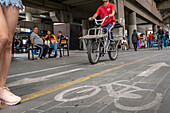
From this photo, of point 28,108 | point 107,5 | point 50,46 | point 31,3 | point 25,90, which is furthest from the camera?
point 31,3

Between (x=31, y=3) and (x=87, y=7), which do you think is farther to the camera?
(x=87, y=7)

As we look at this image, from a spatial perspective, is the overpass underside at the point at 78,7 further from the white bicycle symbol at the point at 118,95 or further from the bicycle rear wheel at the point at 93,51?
the white bicycle symbol at the point at 118,95

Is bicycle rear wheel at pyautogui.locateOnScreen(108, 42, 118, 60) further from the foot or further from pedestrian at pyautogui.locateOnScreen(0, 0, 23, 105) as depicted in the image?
the foot

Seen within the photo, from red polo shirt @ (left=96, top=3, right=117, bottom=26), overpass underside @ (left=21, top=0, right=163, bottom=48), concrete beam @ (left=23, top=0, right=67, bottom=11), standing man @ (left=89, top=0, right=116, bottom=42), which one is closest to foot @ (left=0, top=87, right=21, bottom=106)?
standing man @ (left=89, top=0, right=116, bottom=42)

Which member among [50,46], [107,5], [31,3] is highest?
[31,3]

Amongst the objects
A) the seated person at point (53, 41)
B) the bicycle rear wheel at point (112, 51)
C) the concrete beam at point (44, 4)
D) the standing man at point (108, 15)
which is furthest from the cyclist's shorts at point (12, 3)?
the concrete beam at point (44, 4)

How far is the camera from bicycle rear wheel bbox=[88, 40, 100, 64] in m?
5.33

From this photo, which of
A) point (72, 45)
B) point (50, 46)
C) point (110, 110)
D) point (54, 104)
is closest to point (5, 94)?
point (54, 104)

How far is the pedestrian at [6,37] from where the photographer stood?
182 cm

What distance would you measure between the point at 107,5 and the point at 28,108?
5.07 metres

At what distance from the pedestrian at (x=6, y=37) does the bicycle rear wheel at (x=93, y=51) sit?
134 inches

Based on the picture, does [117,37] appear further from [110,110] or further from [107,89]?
[110,110]

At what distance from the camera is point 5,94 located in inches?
75.9

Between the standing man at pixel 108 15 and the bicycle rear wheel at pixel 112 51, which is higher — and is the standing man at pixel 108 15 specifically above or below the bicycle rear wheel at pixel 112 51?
above
